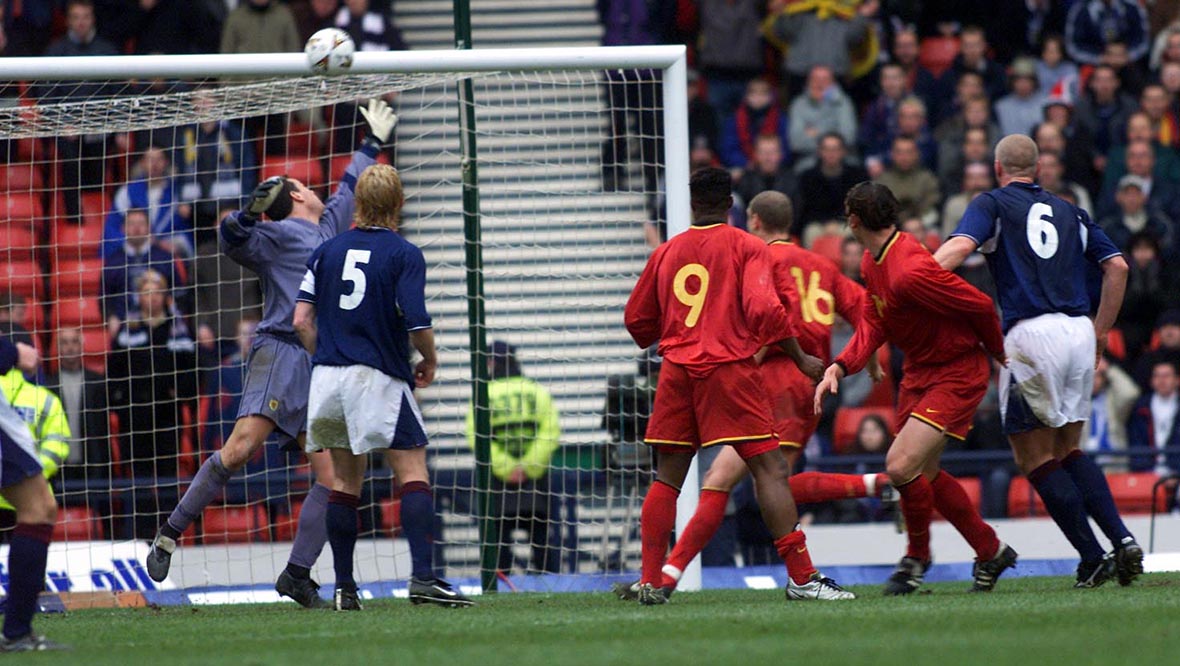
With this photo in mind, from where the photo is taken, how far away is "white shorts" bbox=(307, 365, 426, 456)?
8.31 m

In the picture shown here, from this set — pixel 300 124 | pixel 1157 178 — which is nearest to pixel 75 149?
pixel 300 124

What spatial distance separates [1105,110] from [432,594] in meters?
10.3

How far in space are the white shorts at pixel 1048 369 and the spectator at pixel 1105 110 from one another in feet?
27.0

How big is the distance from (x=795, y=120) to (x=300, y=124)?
15.1 feet

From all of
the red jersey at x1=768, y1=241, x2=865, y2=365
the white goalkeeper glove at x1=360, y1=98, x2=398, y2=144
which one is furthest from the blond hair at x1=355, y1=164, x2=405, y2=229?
the red jersey at x1=768, y1=241, x2=865, y2=365

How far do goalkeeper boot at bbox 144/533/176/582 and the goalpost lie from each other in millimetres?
1569

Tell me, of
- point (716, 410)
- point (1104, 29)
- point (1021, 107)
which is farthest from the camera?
point (1104, 29)

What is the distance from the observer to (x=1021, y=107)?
16406 mm

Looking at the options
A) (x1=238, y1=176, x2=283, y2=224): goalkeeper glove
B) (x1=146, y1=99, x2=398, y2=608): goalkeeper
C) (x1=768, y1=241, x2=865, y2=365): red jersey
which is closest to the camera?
(x1=238, y1=176, x2=283, y2=224): goalkeeper glove

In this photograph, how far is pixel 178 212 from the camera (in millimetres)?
13094

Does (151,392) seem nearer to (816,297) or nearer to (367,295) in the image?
(367,295)

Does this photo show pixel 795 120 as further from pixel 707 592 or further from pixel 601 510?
pixel 707 592

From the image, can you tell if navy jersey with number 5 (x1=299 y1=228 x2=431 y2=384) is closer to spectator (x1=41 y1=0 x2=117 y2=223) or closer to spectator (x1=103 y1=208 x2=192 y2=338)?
spectator (x1=41 y1=0 x2=117 y2=223)

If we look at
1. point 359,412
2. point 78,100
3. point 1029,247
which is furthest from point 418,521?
point 78,100
